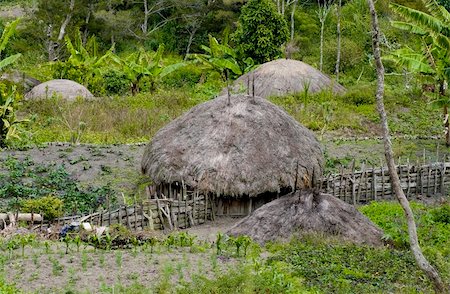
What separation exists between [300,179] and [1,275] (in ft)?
20.4

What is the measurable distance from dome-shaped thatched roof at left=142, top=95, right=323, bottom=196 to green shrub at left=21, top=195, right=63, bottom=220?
7.36ft

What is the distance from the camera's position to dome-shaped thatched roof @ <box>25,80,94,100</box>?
22.8m

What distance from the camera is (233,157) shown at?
12828mm

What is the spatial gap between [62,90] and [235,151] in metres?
11.5

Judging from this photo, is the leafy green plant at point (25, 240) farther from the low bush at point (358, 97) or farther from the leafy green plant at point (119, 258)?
the low bush at point (358, 97)

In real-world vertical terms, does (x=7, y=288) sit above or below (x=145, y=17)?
below

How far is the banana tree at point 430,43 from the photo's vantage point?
45.4 feet

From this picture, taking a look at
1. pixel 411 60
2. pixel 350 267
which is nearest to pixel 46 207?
pixel 350 267

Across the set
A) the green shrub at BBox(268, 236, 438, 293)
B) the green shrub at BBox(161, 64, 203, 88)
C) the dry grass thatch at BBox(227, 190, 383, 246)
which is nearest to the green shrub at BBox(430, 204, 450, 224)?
the dry grass thatch at BBox(227, 190, 383, 246)

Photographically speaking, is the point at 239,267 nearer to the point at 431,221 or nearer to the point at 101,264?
the point at 101,264

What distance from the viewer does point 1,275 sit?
7.81 meters

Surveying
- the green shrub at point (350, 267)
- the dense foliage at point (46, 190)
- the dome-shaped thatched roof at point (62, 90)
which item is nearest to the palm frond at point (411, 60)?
the green shrub at point (350, 267)

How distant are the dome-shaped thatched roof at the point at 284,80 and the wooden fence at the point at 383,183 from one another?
9.11 m

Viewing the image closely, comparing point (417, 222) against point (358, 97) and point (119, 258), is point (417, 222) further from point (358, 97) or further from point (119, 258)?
point (358, 97)
